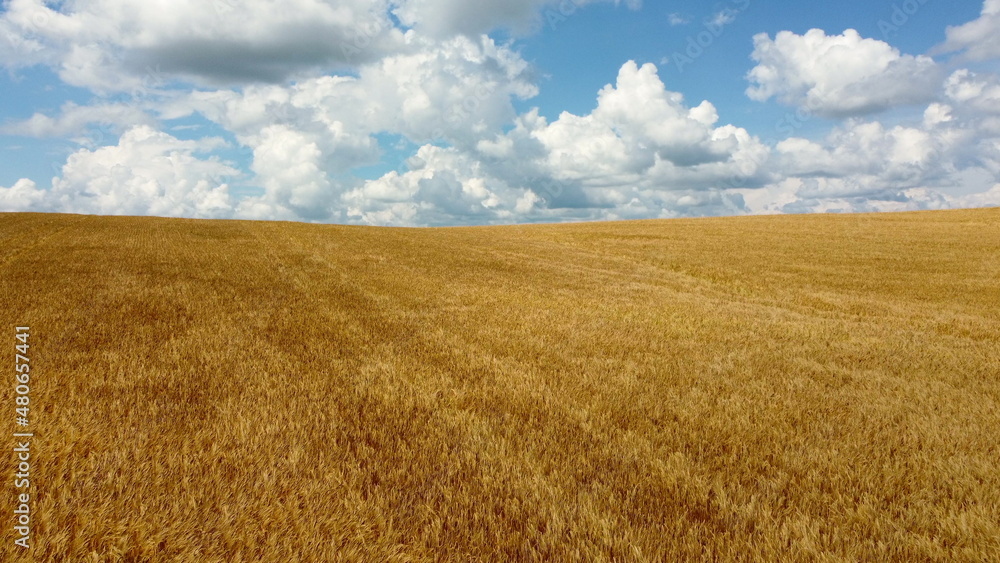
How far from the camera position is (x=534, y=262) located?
26.1 m

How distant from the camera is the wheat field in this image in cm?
379

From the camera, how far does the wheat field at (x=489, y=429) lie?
12.4 feet

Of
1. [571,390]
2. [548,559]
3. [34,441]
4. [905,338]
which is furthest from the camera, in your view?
[905,338]

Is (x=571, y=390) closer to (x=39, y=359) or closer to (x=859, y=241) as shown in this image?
(x=39, y=359)

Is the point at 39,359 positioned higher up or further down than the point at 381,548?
higher up

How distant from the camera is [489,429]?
5656 millimetres

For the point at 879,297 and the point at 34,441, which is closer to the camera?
the point at 34,441

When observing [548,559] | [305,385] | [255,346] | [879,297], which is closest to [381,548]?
[548,559]

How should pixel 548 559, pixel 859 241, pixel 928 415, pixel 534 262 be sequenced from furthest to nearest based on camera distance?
pixel 859 241 < pixel 534 262 < pixel 928 415 < pixel 548 559

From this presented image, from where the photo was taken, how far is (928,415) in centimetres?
650

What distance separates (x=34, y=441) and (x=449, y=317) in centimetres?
761

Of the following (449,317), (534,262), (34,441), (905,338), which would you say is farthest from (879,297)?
(34,441)

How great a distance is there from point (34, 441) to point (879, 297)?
22563mm

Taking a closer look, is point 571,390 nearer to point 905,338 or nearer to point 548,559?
point 548,559
